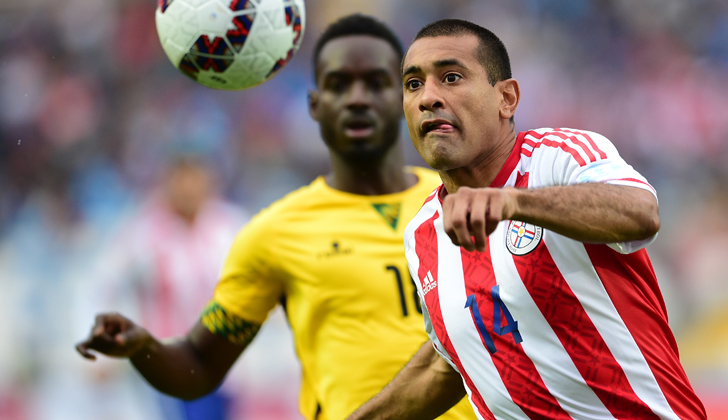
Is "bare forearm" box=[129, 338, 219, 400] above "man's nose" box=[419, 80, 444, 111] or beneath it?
beneath

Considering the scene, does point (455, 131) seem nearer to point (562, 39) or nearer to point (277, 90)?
point (277, 90)

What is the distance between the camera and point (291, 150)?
9211 millimetres

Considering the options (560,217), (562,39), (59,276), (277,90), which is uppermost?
(562,39)

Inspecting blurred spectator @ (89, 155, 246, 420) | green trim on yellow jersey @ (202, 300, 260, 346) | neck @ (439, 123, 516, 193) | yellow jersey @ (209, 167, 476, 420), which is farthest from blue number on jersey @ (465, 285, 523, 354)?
blurred spectator @ (89, 155, 246, 420)

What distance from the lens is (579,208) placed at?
6.45 ft

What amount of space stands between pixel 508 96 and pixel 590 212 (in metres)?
0.94

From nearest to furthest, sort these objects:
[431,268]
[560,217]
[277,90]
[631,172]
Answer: [560,217], [631,172], [431,268], [277,90]

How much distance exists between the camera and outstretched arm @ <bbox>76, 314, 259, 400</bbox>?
404 cm

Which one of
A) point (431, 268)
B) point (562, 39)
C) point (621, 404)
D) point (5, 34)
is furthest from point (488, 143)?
point (5, 34)

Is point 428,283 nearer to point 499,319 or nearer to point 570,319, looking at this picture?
point 499,319

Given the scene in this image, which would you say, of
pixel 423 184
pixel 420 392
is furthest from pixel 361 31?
pixel 420 392

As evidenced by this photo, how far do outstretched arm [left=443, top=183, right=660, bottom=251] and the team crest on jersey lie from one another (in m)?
0.39

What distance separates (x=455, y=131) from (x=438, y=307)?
2.05ft

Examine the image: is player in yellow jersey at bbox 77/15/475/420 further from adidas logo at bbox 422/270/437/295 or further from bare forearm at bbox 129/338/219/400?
adidas logo at bbox 422/270/437/295
